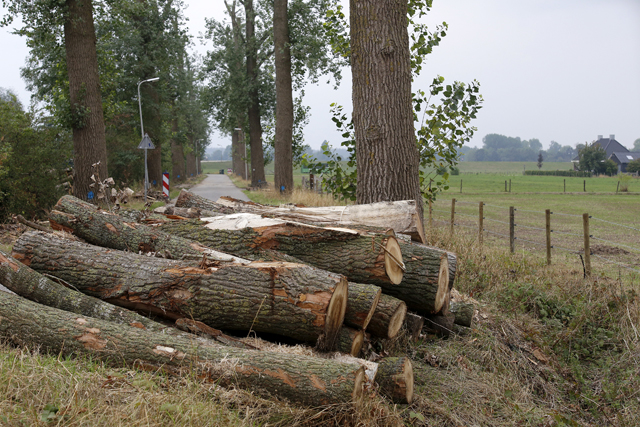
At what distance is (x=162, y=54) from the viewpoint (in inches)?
1063

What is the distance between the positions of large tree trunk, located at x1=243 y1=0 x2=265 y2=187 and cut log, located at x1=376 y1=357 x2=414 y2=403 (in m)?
27.8

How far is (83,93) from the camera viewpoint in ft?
47.8

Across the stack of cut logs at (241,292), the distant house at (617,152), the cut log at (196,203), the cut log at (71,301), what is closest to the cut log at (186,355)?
the stack of cut logs at (241,292)

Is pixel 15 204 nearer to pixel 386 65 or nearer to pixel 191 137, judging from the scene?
pixel 386 65

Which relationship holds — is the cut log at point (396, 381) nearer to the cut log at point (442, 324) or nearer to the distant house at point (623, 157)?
the cut log at point (442, 324)

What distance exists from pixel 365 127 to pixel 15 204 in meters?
10.5

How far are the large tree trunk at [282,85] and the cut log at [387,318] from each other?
1866cm

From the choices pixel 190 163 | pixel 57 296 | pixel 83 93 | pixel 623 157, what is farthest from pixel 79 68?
pixel 623 157

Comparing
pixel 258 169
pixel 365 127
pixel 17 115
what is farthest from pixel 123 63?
pixel 365 127

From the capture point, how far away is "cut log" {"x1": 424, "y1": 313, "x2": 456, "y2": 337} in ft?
17.1

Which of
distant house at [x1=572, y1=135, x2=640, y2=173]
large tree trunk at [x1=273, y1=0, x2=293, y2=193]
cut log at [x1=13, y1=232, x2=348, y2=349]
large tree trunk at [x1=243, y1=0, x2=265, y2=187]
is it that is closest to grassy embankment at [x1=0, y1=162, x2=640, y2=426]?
cut log at [x1=13, y1=232, x2=348, y2=349]

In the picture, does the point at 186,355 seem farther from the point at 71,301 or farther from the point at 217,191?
the point at 217,191

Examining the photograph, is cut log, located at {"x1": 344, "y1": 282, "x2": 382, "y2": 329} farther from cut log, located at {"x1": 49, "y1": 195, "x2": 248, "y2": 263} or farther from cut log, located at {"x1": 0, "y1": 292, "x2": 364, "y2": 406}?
cut log, located at {"x1": 49, "y1": 195, "x2": 248, "y2": 263}

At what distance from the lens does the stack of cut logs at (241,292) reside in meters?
3.56
